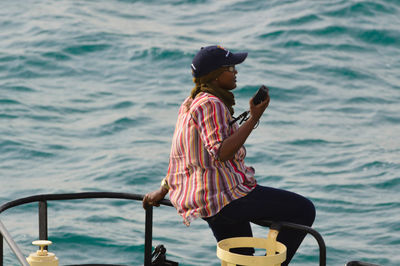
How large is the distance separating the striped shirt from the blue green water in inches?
382

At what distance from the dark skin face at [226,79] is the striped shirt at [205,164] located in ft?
0.44

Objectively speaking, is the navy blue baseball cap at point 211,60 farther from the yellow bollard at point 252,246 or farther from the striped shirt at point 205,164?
the yellow bollard at point 252,246

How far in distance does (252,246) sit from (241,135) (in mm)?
639

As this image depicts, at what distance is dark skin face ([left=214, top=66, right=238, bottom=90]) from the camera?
4582 millimetres

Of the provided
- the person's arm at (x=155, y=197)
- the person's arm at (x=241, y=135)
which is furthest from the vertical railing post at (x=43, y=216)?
the person's arm at (x=241, y=135)

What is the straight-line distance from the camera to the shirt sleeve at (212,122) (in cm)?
434

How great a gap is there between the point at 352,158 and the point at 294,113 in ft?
10.0

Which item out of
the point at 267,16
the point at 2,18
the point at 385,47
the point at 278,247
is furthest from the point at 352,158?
the point at 278,247

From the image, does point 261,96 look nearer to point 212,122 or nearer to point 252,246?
point 212,122

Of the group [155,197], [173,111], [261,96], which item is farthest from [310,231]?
[173,111]

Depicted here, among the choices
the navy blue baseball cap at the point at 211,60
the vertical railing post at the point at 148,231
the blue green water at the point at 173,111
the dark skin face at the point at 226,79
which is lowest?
the vertical railing post at the point at 148,231

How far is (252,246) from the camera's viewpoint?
4.54 meters

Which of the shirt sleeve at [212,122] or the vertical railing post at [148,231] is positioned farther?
the vertical railing post at [148,231]

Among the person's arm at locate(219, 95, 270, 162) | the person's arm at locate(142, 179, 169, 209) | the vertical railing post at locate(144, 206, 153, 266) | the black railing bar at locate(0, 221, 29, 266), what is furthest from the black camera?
the black railing bar at locate(0, 221, 29, 266)
